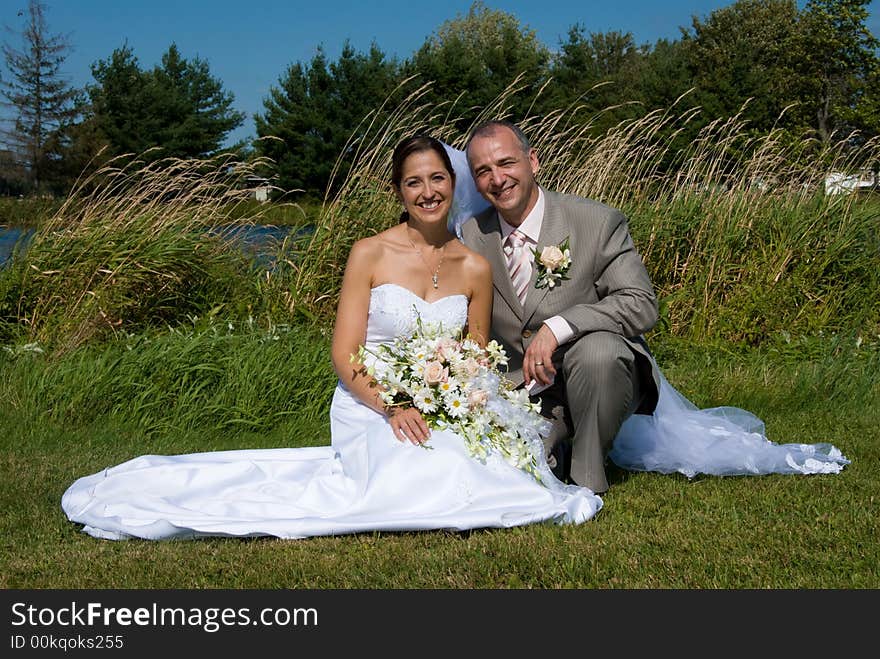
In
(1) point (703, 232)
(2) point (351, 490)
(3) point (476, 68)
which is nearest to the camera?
(2) point (351, 490)

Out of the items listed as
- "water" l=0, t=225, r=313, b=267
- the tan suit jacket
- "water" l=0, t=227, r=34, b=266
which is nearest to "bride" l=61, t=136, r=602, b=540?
the tan suit jacket

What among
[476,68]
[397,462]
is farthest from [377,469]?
[476,68]

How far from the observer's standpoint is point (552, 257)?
14.2 feet

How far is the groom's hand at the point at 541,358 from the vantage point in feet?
13.5

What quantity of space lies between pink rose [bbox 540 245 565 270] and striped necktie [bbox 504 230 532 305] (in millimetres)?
211

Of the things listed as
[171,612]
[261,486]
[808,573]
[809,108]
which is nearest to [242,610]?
[171,612]

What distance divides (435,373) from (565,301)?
89 centimetres

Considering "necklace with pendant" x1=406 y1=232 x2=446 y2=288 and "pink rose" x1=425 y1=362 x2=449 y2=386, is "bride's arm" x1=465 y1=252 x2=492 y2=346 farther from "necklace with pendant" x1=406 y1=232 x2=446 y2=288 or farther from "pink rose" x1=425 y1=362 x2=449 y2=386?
"pink rose" x1=425 y1=362 x2=449 y2=386

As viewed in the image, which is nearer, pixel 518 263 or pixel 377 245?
pixel 377 245

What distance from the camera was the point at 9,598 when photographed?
3.11 metres

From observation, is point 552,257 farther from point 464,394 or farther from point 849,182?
point 849,182

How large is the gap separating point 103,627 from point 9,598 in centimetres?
50

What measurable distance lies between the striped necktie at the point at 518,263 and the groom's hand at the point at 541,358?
0.43 meters

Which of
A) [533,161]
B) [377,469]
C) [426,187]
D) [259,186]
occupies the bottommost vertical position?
[377,469]
